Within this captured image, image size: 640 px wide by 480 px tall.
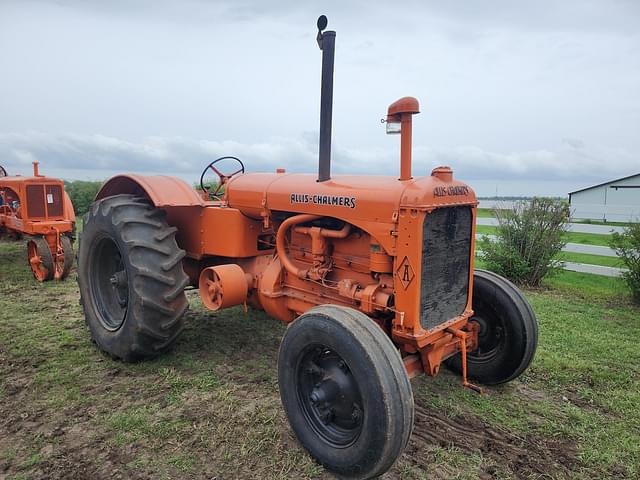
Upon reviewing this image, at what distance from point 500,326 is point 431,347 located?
0.90 meters

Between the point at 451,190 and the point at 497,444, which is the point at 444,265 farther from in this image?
the point at 497,444

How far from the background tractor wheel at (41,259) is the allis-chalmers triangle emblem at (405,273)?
5.94 meters

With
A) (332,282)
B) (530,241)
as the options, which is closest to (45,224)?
(332,282)

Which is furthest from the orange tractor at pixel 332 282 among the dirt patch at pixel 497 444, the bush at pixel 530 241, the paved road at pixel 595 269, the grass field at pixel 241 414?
the paved road at pixel 595 269

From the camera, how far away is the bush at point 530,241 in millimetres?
7379

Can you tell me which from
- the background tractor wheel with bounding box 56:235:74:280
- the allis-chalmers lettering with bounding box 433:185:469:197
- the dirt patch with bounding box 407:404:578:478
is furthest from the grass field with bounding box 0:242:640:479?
the background tractor wheel with bounding box 56:235:74:280

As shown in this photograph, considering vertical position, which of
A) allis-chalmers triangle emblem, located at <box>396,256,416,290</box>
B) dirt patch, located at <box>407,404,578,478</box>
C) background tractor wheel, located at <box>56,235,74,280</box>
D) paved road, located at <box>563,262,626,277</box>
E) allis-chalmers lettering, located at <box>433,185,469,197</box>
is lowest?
dirt patch, located at <box>407,404,578,478</box>

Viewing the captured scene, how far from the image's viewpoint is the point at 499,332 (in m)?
3.79

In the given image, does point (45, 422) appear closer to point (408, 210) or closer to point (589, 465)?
point (408, 210)

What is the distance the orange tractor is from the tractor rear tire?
11 millimetres

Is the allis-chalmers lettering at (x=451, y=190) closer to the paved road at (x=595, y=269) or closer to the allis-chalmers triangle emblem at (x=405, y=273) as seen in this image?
the allis-chalmers triangle emblem at (x=405, y=273)

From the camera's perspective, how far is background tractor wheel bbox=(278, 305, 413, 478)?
243 centimetres

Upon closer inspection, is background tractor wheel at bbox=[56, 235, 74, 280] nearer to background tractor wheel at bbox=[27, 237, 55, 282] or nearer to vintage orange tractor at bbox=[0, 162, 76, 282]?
vintage orange tractor at bbox=[0, 162, 76, 282]

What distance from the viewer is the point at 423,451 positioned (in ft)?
9.48
